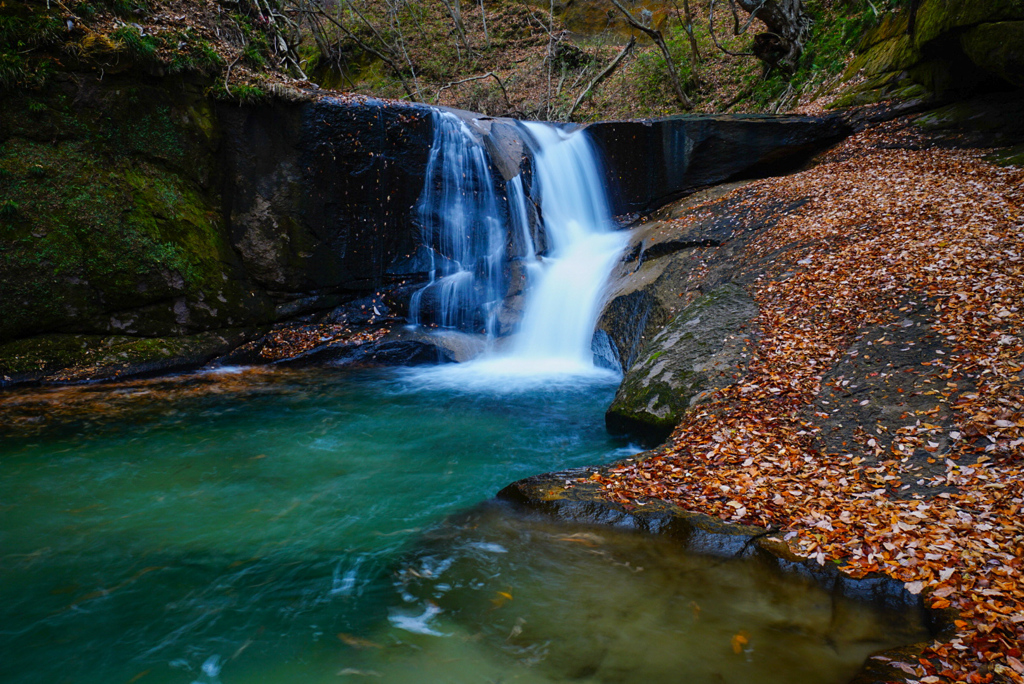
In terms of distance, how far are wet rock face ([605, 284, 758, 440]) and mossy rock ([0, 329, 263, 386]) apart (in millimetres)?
7575

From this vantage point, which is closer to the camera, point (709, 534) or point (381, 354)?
point (709, 534)

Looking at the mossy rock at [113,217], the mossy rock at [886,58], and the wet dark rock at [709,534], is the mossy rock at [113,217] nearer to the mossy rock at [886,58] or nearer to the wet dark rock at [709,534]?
the wet dark rock at [709,534]

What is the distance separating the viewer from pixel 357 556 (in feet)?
13.0

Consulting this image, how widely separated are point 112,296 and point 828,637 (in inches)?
426

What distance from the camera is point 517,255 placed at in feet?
38.2

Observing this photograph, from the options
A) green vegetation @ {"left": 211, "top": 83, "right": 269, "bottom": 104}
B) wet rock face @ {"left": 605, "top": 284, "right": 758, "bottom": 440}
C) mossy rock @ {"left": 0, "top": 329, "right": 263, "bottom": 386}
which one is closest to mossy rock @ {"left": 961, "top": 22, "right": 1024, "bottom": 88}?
wet rock face @ {"left": 605, "top": 284, "right": 758, "bottom": 440}

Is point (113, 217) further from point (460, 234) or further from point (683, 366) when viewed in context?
→ point (683, 366)

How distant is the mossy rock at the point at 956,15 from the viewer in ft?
25.7

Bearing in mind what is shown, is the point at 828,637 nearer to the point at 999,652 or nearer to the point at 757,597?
the point at 757,597

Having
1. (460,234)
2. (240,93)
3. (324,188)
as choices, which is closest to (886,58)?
(460,234)

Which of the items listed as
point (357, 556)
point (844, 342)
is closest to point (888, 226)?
point (844, 342)

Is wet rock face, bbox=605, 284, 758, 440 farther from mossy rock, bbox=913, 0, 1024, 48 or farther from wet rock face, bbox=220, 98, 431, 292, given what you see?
wet rock face, bbox=220, 98, 431, 292

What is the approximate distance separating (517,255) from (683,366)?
6.41 metres

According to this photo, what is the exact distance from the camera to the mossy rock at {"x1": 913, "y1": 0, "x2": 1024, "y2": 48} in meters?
7.85
